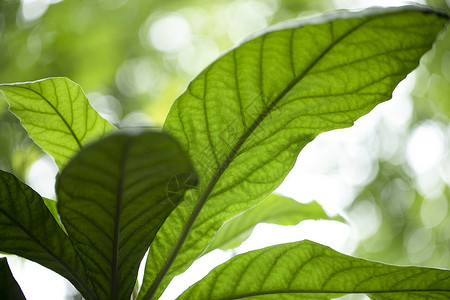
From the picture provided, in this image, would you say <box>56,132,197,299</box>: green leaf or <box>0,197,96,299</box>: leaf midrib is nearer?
<box>56,132,197,299</box>: green leaf

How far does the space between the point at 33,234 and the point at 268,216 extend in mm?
347

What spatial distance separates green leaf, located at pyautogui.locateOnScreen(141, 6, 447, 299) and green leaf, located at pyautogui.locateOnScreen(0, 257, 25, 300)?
0.11 metres

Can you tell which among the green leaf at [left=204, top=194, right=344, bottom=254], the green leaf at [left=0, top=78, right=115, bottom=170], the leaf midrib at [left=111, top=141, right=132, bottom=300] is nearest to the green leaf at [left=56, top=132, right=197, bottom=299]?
the leaf midrib at [left=111, top=141, right=132, bottom=300]

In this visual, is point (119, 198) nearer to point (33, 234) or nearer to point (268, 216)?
point (33, 234)

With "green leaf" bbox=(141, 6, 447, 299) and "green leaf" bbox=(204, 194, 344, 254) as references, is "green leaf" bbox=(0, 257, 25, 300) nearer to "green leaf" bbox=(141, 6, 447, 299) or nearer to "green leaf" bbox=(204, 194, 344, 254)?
"green leaf" bbox=(141, 6, 447, 299)

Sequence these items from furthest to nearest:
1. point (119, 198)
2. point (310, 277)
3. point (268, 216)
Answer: point (268, 216)
point (310, 277)
point (119, 198)

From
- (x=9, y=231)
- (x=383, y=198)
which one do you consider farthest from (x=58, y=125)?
(x=383, y=198)

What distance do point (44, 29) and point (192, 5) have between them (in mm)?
899

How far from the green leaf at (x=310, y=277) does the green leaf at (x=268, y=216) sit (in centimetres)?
20

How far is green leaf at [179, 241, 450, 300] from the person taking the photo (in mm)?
417

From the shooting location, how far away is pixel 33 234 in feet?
1.29

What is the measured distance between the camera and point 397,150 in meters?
3.93

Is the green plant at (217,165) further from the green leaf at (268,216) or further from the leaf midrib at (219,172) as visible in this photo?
the green leaf at (268,216)

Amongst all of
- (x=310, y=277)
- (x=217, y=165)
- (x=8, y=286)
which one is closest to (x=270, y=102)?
(x=217, y=165)
